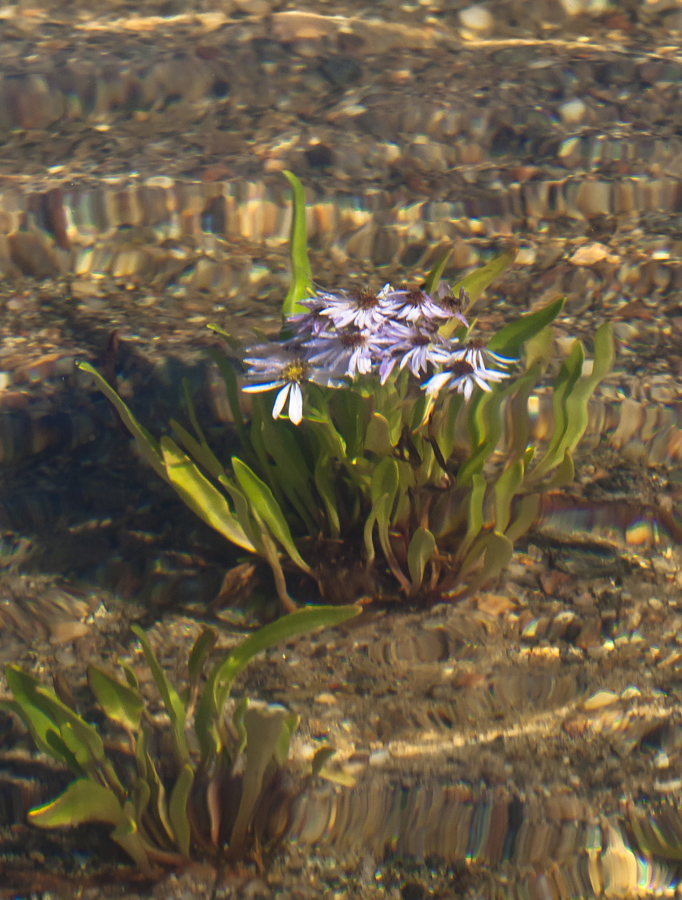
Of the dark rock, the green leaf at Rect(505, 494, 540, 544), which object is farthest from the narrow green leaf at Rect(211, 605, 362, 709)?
the dark rock

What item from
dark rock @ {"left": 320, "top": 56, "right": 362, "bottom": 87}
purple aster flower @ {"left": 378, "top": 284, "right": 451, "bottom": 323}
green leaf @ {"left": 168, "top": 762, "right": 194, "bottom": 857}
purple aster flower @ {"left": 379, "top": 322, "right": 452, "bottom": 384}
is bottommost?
green leaf @ {"left": 168, "top": 762, "right": 194, "bottom": 857}

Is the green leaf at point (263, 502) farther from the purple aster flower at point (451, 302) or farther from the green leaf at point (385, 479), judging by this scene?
the purple aster flower at point (451, 302)

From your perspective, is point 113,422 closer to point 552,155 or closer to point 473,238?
point 473,238

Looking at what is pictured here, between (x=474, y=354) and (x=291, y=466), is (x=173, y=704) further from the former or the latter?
(x=474, y=354)

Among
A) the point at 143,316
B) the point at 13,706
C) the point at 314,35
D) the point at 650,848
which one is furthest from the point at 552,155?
the point at 13,706

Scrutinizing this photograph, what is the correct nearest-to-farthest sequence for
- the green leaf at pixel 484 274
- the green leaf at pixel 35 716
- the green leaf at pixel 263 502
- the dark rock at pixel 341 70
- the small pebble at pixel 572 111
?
the green leaf at pixel 35 716 < the green leaf at pixel 263 502 < the green leaf at pixel 484 274 < the small pebble at pixel 572 111 < the dark rock at pixel 341 70

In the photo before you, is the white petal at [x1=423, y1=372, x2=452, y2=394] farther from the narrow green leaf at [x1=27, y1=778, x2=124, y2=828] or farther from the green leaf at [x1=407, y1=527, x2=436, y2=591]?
the narrow green leaf at [x1=27, y1=778, x2=124, y2=828]

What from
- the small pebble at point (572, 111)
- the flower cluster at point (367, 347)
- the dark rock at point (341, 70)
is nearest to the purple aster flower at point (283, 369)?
the flower cluster at point (367, 347)

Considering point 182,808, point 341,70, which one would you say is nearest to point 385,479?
point 182,808
